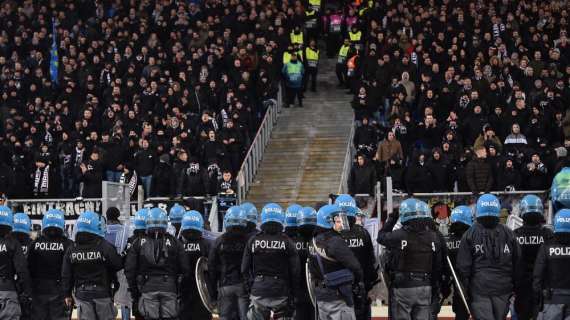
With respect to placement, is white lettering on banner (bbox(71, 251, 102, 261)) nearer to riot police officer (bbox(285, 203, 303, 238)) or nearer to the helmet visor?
Answer: riot police officer (bbox(285, 203, 303, 238))

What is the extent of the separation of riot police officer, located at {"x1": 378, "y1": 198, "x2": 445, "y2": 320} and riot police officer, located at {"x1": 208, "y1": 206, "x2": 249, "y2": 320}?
1.93 meters

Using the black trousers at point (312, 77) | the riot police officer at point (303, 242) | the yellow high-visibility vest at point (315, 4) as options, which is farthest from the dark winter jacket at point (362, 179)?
the yellow high-visibility vest at point (315, 4)

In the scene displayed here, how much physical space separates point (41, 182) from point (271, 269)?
40.8 ft

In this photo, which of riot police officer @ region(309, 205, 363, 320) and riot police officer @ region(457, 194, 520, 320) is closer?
riot police officer @ region(309, 205, 363, 320)

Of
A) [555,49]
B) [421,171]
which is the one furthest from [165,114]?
[555,49]

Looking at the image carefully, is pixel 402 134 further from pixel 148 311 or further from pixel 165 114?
pixel 148 311

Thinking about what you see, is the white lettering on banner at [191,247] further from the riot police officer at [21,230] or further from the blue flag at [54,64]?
the blue flag at [54,64]

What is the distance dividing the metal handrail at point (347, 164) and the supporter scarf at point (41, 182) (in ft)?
21.0

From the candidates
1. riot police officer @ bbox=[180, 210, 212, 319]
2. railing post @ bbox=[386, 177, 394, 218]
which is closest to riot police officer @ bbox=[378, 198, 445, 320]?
riot police officer @ bbox=[180, 210, 212, 319]

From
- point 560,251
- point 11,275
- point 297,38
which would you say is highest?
point 297,38

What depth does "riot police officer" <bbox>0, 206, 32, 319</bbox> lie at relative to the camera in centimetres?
1636

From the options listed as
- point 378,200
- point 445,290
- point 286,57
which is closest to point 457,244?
point 445,290

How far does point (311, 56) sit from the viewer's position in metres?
30.0

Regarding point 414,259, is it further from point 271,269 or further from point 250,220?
point 250,220
